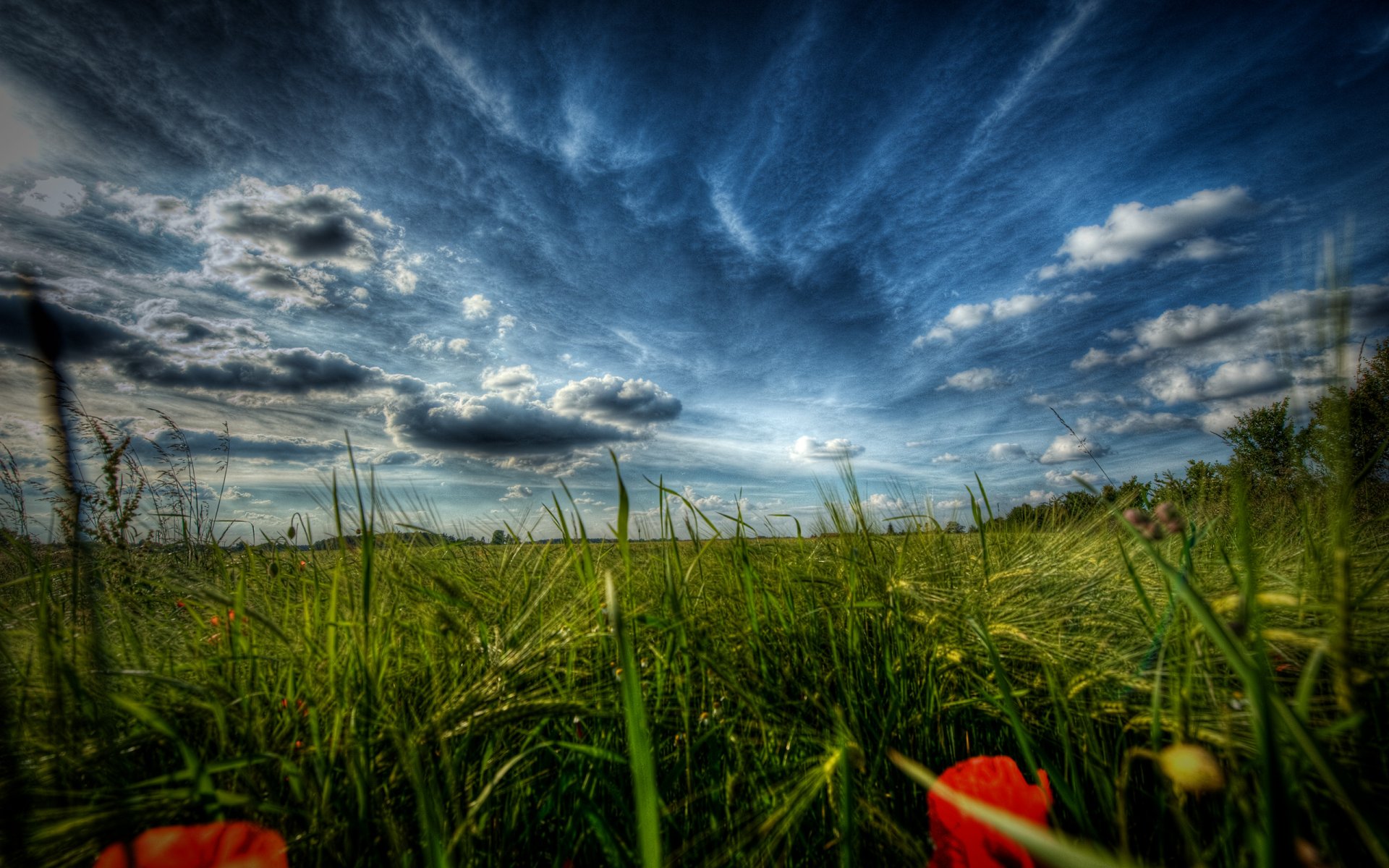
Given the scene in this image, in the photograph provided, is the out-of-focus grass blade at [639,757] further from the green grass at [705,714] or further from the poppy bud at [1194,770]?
the poppy bud at [1194,770]

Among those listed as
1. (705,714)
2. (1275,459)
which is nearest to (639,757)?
(705,714)

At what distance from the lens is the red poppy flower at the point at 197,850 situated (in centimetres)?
64

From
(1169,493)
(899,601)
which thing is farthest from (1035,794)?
(1169,493)

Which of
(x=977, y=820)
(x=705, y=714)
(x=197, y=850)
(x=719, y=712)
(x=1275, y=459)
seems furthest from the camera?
(x=1275, y=459)

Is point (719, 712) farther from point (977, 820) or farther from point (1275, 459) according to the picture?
point (1275, 459)

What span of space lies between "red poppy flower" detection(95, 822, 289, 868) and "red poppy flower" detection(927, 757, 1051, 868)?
0.88 metres

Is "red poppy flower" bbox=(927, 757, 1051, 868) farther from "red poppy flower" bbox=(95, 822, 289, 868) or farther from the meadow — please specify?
"red poppy flower" bbox=(95, 822, 289, 868)

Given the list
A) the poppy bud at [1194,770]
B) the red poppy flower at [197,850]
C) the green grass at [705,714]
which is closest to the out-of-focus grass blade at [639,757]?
the green grass at [705,714]

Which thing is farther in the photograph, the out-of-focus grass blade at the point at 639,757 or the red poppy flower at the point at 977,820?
the red poppy flower at the point at 977,820

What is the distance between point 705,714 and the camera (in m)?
1.41

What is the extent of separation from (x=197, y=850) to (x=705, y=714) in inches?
39.4

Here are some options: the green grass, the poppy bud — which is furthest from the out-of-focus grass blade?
the poppy bud

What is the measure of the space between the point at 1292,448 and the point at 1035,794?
83cm

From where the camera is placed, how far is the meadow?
0.74 metres
